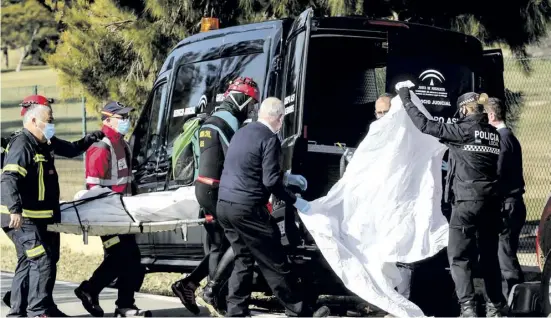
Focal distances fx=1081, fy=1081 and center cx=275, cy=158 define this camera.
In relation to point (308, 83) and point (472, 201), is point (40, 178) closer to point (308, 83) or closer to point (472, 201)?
point (308, 83)

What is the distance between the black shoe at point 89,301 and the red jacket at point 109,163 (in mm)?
894

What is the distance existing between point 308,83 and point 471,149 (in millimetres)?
1447

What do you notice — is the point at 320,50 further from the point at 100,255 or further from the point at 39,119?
the point at 100,255

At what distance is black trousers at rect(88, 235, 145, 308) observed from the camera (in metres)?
9.04

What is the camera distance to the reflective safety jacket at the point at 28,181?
8273 mm

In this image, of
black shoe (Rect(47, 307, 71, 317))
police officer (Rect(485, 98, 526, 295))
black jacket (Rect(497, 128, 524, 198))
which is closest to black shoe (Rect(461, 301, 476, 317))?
police officer (Rect(485, 98, 526, 295))

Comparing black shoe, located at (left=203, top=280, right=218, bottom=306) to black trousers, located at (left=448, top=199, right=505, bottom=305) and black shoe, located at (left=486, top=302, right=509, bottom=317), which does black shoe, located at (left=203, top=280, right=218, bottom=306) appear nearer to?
black trousers, located at (left=448, top=199, right=505, bottom=305)

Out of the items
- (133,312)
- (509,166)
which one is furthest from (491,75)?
(133,312)

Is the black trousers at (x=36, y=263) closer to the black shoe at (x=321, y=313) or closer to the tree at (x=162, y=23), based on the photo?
the black shoe at (x=321, y=313)

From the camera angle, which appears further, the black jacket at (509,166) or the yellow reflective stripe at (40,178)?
the black jacket at (509,166)

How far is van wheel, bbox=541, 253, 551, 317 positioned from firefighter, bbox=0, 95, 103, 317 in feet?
12.5

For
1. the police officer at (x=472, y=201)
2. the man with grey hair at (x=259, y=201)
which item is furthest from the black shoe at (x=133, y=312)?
Result: the police officer at (x=472, y=201)

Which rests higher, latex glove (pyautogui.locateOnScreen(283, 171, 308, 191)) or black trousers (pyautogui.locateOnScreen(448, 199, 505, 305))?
latex glove (pyautogui.locateOnScreen(283, 171, 308, 191))

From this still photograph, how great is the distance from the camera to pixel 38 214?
27.7 ft
